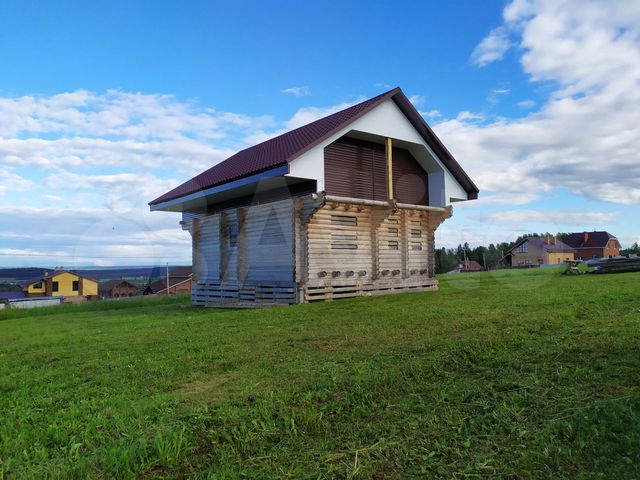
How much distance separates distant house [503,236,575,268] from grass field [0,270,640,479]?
77021 mm

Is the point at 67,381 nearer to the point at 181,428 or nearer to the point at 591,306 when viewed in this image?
the point at 181,428

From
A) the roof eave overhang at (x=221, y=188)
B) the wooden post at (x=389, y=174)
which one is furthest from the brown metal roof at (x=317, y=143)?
the wooden post at (x=389, y=174)

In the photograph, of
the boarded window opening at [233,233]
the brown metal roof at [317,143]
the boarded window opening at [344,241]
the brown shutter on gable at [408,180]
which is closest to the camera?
the brown metal roof at [317,143]

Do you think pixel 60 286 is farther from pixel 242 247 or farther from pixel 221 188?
pixel 221 188

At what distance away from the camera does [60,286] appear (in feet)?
244

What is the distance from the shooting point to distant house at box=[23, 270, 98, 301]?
241ft

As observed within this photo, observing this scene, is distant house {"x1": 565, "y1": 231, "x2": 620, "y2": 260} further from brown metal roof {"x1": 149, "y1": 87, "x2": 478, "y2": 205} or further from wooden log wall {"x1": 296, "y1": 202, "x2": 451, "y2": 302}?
wooden log wall {"x1": 296, "y1": 202, "x2": 451, "y2": 302}

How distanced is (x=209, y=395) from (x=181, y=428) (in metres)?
1.01

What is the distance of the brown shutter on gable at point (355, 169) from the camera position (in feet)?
54.3

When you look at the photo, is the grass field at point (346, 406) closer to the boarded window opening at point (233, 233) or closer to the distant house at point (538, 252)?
the boarded window opening at point (233, 233)

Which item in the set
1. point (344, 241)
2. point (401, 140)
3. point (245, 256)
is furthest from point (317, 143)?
point (245, 256)

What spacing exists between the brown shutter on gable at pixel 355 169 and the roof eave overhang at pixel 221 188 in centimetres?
252

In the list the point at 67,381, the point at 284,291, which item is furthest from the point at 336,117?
the point at 67,381

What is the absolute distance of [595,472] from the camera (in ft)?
9.16
